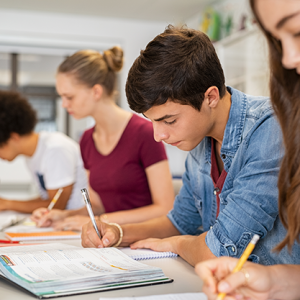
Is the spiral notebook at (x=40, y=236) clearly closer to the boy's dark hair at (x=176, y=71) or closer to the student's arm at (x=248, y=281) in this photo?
the boy's dark hair at (x=176, y=71)

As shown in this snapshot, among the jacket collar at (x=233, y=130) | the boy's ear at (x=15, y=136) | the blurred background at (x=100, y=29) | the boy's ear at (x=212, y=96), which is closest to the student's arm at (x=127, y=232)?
the jacket collar at (x=233, y=130)

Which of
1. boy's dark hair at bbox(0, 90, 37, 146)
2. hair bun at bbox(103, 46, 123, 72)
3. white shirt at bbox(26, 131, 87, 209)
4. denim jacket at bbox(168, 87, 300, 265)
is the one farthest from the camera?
boy's dark hair at bbox(0, 90, 37, 146)

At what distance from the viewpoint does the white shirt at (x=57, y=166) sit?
2086mm

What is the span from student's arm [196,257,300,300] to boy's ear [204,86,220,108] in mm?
463

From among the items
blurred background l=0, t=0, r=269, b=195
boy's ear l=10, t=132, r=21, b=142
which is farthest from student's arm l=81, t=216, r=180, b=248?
blurred background l=0, t=0, r=269, b=195

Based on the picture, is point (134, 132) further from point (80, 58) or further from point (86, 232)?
point (86, 232)

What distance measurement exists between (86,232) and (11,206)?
1.09 m

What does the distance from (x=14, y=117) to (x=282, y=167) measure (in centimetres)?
182

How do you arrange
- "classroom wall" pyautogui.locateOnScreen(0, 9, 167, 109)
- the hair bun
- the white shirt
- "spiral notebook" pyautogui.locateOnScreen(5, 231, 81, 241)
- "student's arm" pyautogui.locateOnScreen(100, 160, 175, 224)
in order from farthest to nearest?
1. "classroom wall" pyautogui.locateOnScreen(0, 9, 167, 109)
2. the white shirt
3. the hair bun
4. "student's arm" pyautogui.locateOnScreen(100, 160, 175, 224)
5. "spiral notebook" pyautogui.locateOnScreen(5, 231, 81, 241)

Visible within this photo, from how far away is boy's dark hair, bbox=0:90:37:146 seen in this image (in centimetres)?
221

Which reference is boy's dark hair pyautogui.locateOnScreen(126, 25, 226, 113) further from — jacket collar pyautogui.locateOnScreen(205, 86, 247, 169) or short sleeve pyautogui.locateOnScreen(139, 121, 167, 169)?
short sleeve pyautogui.locateOnScreen(139, 121, 167, 169)

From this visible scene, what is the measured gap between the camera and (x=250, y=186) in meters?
0.91

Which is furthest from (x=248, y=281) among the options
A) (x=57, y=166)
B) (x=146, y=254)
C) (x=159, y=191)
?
(x=57, y=166)

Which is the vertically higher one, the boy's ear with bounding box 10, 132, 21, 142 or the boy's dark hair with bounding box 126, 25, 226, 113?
the boy's dark hair with bounding box 126, 25, 226, 113
